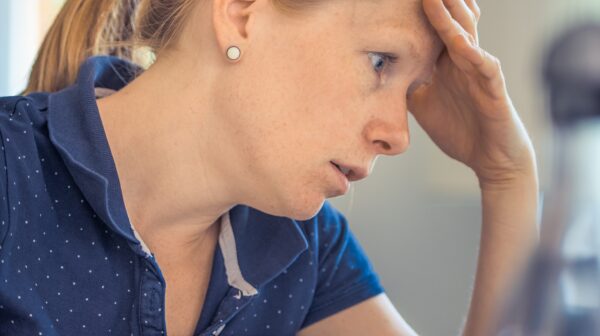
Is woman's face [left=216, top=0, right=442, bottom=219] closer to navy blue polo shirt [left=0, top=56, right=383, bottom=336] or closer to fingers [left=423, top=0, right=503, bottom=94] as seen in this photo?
fingers [left=423, top=0, right=503, bottom=94]

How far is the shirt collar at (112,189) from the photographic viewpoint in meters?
0.90

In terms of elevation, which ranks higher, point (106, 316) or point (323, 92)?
point (323, 92)

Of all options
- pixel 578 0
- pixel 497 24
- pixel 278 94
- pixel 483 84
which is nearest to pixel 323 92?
pixel 278 94

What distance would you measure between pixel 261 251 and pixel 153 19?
338 millimetres

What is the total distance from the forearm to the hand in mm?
18

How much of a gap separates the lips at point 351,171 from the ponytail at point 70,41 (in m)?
0.40

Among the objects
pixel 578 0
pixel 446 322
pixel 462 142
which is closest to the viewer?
pixel 578 0

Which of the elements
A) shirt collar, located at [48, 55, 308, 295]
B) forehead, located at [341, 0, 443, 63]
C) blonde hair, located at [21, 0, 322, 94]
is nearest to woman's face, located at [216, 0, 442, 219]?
forehead, located at [341, 0, 443, 63]

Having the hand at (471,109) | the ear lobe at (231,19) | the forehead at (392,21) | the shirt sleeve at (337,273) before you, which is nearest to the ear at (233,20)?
the ear lobe at (231,19)

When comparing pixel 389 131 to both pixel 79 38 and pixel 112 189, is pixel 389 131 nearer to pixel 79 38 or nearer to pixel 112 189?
pixel 112 189

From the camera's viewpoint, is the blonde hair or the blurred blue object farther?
the blonde hair

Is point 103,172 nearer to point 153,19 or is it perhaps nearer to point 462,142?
point 153,19

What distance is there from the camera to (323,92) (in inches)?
35.1

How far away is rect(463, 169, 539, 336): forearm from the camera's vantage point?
1.07m
